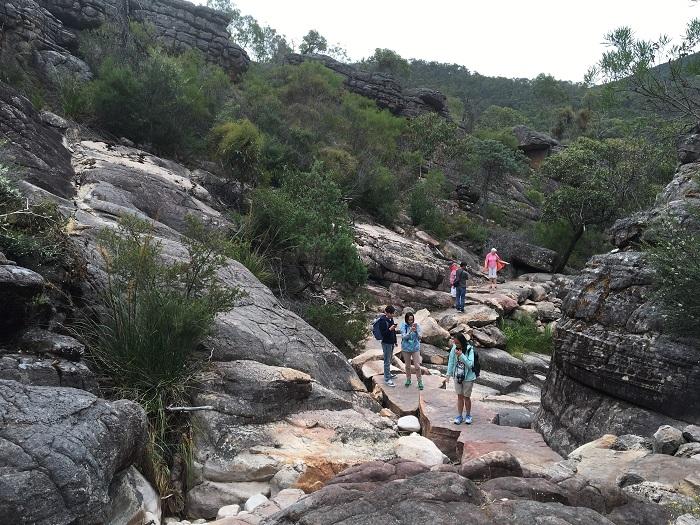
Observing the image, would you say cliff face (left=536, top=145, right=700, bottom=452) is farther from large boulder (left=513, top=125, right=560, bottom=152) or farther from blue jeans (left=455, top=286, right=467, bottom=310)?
large boulder (left=513, top=125, right=560, bottom=152)

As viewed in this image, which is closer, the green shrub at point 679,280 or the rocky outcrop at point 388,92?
the green shrub at point 679,280

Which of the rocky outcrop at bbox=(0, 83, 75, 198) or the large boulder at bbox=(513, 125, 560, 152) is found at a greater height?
the large boulder at bbox=(513, 125, 560, 152)

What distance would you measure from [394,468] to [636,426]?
3.73 meters

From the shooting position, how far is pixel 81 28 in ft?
75.4

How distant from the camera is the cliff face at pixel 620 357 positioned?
620 centimetres

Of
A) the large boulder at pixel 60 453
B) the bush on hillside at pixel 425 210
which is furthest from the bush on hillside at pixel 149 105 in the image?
the large boulder at pixel 60 453

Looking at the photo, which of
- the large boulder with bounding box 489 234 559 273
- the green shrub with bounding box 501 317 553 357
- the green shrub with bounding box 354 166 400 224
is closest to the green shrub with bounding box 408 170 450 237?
the green shrub with bounding box 354 166 400 224

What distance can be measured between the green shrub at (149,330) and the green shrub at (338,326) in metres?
4.22

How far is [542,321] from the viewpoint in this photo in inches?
691

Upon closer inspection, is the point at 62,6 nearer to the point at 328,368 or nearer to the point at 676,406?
the point at 328,368

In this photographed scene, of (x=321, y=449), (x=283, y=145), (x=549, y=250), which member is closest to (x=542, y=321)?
(x=549, y=250)

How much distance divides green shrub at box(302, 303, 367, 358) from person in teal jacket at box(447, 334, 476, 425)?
12.9ft

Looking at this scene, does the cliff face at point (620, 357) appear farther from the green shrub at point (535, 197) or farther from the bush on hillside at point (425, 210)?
the green shrub at point (535, 197)

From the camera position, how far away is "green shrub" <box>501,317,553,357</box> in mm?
15234
